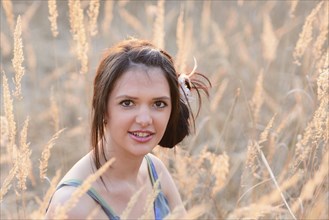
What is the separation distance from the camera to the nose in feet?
5.98

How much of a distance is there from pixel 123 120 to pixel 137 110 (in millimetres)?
46

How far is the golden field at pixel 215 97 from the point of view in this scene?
2.37m

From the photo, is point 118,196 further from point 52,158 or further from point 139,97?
point 52,158

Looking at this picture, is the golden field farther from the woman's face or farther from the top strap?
the woman's face

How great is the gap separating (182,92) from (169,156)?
673mm

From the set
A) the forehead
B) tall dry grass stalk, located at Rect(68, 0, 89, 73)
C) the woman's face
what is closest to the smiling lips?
the woman's face

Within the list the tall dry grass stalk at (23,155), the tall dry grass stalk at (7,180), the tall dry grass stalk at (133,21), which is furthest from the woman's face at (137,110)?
the tall dry grass stalk at (133,21)

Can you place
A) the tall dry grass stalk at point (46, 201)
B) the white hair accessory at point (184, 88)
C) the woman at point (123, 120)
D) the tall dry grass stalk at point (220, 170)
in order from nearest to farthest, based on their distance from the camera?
the tall dry grass stalk at point (46, 201)
the woman at point (123, 120)
the white hair accessory at point (184, 88)
the tall dry grass stalk at point (220, 170)

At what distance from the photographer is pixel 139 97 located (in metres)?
1.85

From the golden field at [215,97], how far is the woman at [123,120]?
255 mm

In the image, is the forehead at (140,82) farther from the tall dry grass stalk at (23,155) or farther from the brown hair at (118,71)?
the tall dry grass stalk at (23,155)

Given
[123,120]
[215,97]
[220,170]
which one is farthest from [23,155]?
[215,97]

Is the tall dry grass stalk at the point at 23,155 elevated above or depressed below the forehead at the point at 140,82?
below

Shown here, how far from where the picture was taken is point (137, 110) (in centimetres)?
184
